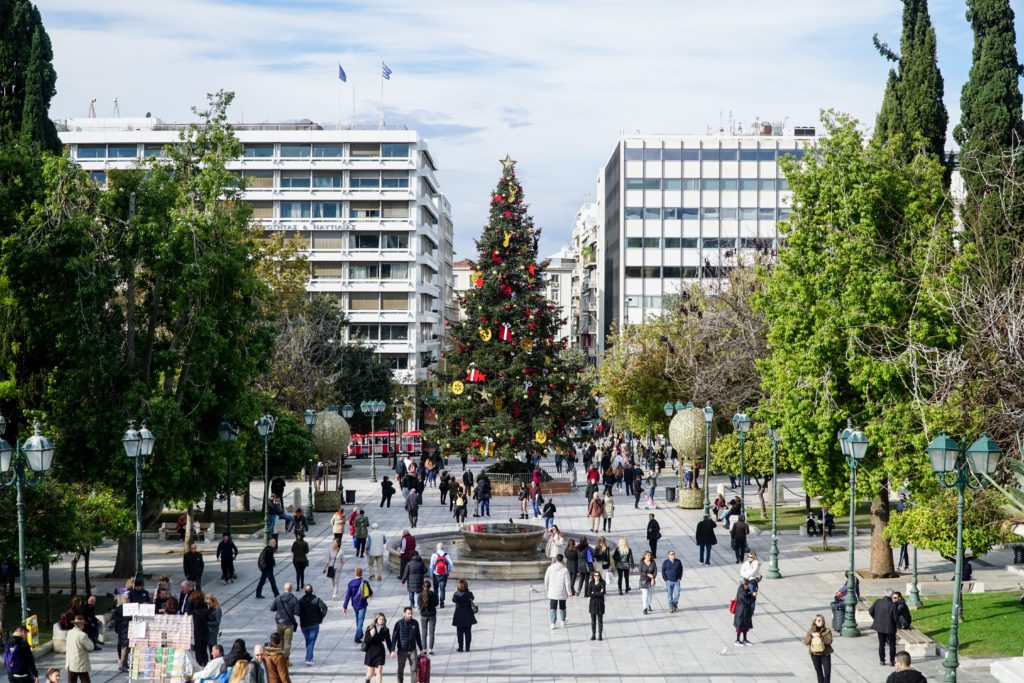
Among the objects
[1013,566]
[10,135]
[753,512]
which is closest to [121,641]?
[10,135]

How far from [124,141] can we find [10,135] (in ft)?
224

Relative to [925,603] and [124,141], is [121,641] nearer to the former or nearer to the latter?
[925,603]

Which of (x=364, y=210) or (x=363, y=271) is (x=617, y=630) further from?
(x=364, y=210)

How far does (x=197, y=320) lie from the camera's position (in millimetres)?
28891

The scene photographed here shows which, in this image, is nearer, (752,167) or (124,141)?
(124,141)

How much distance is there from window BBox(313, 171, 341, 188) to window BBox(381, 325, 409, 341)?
12.4 m

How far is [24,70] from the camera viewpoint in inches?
1177

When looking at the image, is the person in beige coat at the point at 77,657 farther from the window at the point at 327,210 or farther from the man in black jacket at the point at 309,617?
the window at the point at 327,210

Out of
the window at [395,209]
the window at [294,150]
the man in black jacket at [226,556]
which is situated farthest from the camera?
the window at [395,209]

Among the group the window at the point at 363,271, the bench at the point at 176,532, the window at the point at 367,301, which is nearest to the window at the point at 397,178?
the window at the point at 363,271

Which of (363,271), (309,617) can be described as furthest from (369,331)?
(309,617)

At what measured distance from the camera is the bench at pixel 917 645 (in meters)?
21.8

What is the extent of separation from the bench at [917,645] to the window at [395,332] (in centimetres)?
7492

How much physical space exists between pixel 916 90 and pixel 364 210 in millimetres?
67581
